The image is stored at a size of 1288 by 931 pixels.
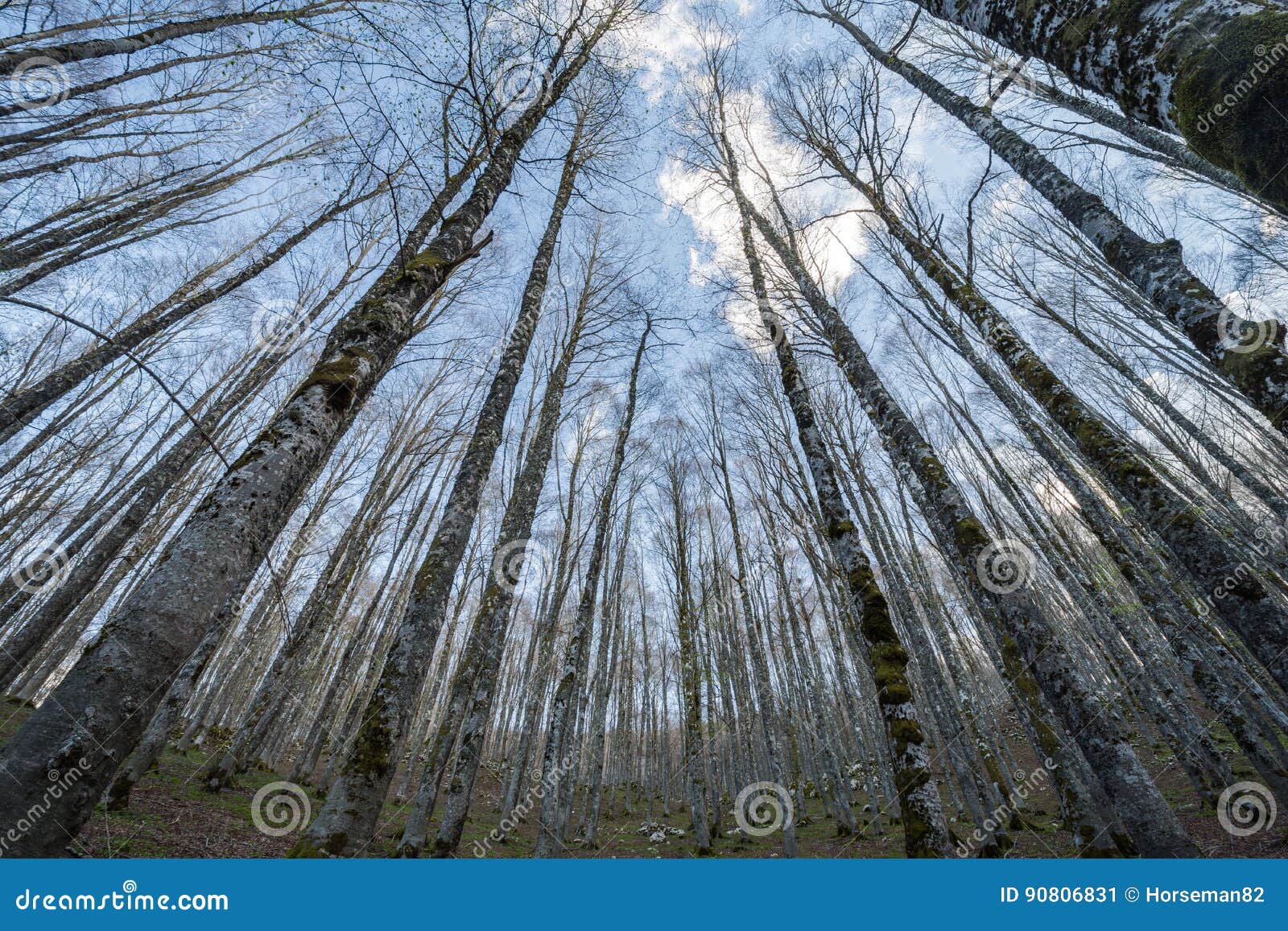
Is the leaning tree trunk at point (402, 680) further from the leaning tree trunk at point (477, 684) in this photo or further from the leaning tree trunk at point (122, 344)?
the leaning tree trunk at point (122, 344)

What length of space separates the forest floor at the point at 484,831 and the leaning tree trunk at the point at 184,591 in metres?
3.99

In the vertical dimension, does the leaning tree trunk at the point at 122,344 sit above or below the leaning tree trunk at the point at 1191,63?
above

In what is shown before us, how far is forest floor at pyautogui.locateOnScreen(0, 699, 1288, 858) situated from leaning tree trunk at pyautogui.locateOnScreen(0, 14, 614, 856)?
399cm

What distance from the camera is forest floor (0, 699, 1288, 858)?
6.24m

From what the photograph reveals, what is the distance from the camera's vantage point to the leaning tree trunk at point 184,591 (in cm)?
165

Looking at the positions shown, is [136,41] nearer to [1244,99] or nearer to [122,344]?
[122,344]

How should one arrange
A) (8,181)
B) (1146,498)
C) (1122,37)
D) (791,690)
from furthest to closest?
(791,690) → (8,181) → (1146,498) → (1122,37)

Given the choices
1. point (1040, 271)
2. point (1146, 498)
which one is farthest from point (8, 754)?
point (1040, 271)

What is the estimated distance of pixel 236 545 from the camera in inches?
83.4

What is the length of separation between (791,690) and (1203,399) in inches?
532

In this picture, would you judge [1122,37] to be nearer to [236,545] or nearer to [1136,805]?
[236,545]

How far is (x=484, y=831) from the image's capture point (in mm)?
12547

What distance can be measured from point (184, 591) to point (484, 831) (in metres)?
14.1

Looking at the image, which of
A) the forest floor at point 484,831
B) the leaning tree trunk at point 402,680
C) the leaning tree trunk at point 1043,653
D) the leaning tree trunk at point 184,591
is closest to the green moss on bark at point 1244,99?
the leaning tree trunk at point 1043,653
